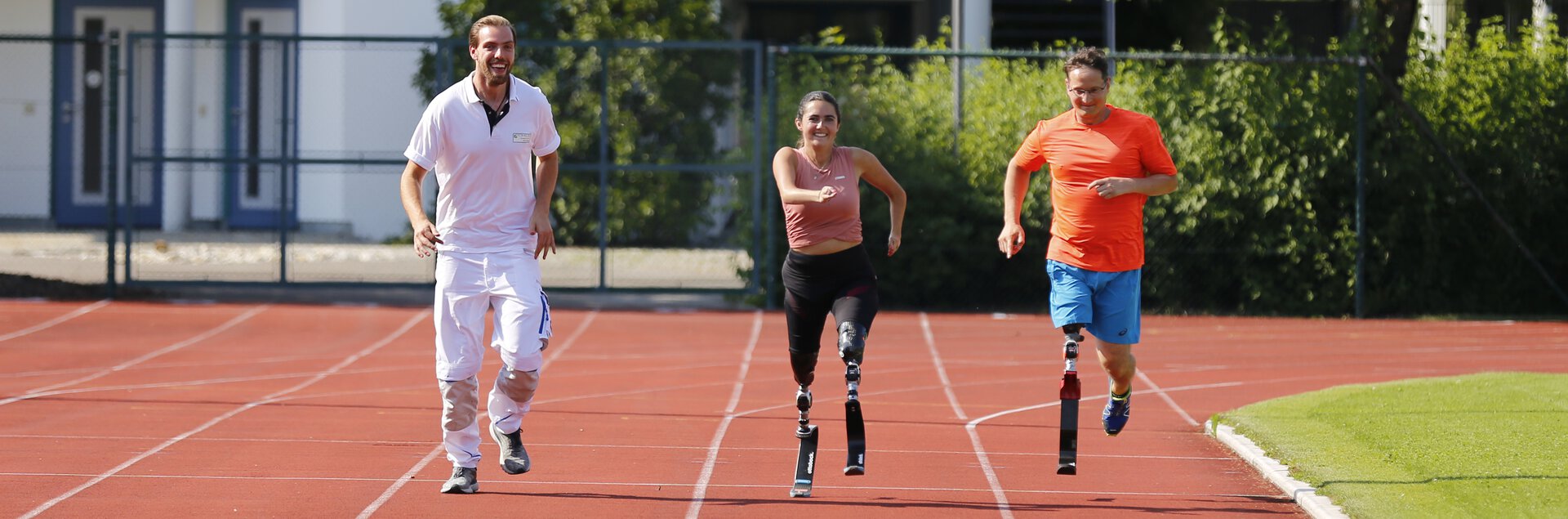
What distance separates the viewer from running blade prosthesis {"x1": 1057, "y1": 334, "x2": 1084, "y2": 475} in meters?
7.38

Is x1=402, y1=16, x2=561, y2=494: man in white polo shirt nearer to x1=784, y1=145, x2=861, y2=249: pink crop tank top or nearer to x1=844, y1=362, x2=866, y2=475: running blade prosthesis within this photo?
x1=784, y1=145, x2=861, y2=249: pink crop tank top

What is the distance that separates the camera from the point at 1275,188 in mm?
15227

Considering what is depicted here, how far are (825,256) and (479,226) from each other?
4.51 ft

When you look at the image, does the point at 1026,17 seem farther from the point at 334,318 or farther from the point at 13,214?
the point at 13,214

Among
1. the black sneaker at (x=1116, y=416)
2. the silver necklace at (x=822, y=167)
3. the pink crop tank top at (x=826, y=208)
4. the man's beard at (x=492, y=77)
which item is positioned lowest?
the black sneaker at (x=1116, y=416)

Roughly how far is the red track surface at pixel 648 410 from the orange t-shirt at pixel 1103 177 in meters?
0.97

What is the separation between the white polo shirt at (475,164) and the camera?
6695 mm

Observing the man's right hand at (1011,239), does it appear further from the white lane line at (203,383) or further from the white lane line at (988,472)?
the white lane line at (203,383)

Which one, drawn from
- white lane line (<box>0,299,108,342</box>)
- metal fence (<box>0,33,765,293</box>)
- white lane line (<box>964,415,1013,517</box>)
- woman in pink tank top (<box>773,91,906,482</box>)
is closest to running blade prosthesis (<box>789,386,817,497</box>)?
woman in pink tank top (<box>773,91,906,482</box>)

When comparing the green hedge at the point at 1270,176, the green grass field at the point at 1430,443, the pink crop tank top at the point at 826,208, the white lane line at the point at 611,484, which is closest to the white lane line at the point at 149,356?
the white lane line at the point at 611,484

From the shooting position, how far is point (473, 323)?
6.79 metres

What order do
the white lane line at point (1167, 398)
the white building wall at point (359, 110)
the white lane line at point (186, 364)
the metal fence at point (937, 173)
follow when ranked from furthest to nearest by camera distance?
the white building wall at point (359, 110) → the metal fence at point (937, 173) → the white lane line at point (186, 364) → the white lane line at point (1167, 398)

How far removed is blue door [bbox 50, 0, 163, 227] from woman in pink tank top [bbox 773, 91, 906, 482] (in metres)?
15.4

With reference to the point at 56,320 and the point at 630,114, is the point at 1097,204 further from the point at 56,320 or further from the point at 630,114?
the point at 630,114
